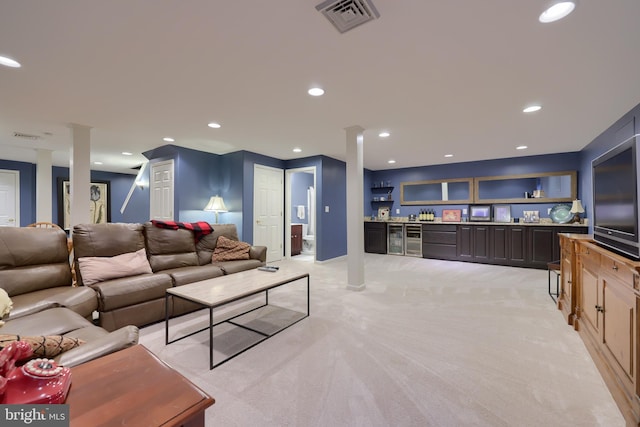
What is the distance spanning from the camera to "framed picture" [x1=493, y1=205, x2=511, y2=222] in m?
5.99

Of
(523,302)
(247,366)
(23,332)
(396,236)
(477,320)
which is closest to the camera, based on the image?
(23,332)

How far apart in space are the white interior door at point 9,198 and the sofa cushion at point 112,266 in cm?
594

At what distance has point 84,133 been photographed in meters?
3.91

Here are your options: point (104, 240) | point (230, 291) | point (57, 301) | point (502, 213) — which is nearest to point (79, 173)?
point (104, 240)

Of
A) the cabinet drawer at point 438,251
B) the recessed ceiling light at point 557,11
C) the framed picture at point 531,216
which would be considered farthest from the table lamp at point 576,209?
the recessed ceiling light at point 557,11

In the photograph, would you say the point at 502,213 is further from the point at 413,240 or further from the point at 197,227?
the point at 197,227

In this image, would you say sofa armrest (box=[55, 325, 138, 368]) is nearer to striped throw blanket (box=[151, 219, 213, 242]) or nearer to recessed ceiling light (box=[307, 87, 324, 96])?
recessed ceiling light (box=[307, 87, 324, 96])

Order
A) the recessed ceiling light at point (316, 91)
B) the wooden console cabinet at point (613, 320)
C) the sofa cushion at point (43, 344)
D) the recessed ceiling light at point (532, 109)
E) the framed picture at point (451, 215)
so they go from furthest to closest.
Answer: the framed picture at point (451, 215)
the recessed ceiling light at point (532, 109)
the recessed ceiling light at point (316, 91)
the wooden console cabinet at point (613, 320)
the sofa cushion at point (43, 344)

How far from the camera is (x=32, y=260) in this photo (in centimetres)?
235

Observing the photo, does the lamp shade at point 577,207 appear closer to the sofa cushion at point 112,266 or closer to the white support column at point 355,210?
the white support column at point 355,210

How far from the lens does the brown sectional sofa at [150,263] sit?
246 centimetres

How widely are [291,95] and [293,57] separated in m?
0.69

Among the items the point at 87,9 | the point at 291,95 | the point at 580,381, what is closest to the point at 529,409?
the point at 580,381

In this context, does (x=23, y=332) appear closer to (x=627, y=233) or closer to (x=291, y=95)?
(x=291, y=95)
